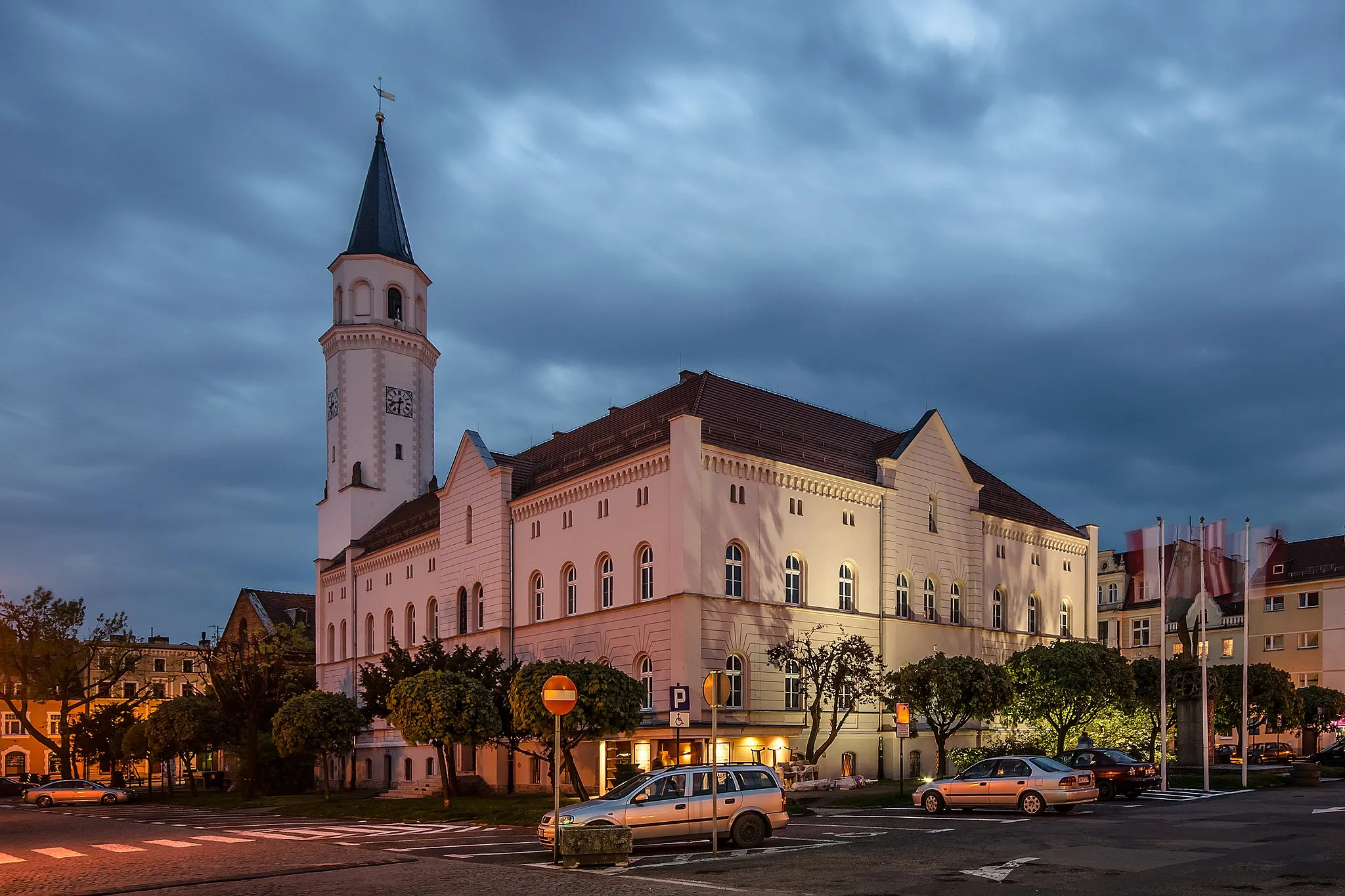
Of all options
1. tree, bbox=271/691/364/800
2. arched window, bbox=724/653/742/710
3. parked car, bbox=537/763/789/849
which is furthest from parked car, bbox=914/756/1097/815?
tree, bbox=271/691/364/800

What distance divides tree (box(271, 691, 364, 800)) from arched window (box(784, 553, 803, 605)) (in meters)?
20.6

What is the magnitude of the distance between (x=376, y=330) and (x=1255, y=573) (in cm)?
5186

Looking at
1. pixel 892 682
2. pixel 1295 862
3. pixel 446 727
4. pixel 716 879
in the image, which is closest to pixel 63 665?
pixel 446 727

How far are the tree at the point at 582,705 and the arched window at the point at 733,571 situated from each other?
7208 millimetres

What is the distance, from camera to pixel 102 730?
7338cm

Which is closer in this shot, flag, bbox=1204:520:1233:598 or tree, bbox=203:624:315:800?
flag, bbox=1204:520:1233:598

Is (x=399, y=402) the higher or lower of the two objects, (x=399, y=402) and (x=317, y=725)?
the higher

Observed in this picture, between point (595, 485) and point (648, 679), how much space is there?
8.42 m

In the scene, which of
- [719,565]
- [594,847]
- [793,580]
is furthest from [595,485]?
[594,847]

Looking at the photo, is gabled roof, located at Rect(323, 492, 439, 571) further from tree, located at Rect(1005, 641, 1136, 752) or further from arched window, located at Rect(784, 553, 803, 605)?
tree, located at Rect(1005, 641, 1136, 752)

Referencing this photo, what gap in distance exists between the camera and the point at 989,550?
5462 cm

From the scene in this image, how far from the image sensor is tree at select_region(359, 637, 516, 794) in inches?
1638

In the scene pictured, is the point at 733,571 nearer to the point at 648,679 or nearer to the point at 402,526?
the point at 648,679

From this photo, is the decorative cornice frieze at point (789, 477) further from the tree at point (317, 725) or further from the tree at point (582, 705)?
the tree at point (317, 725)
